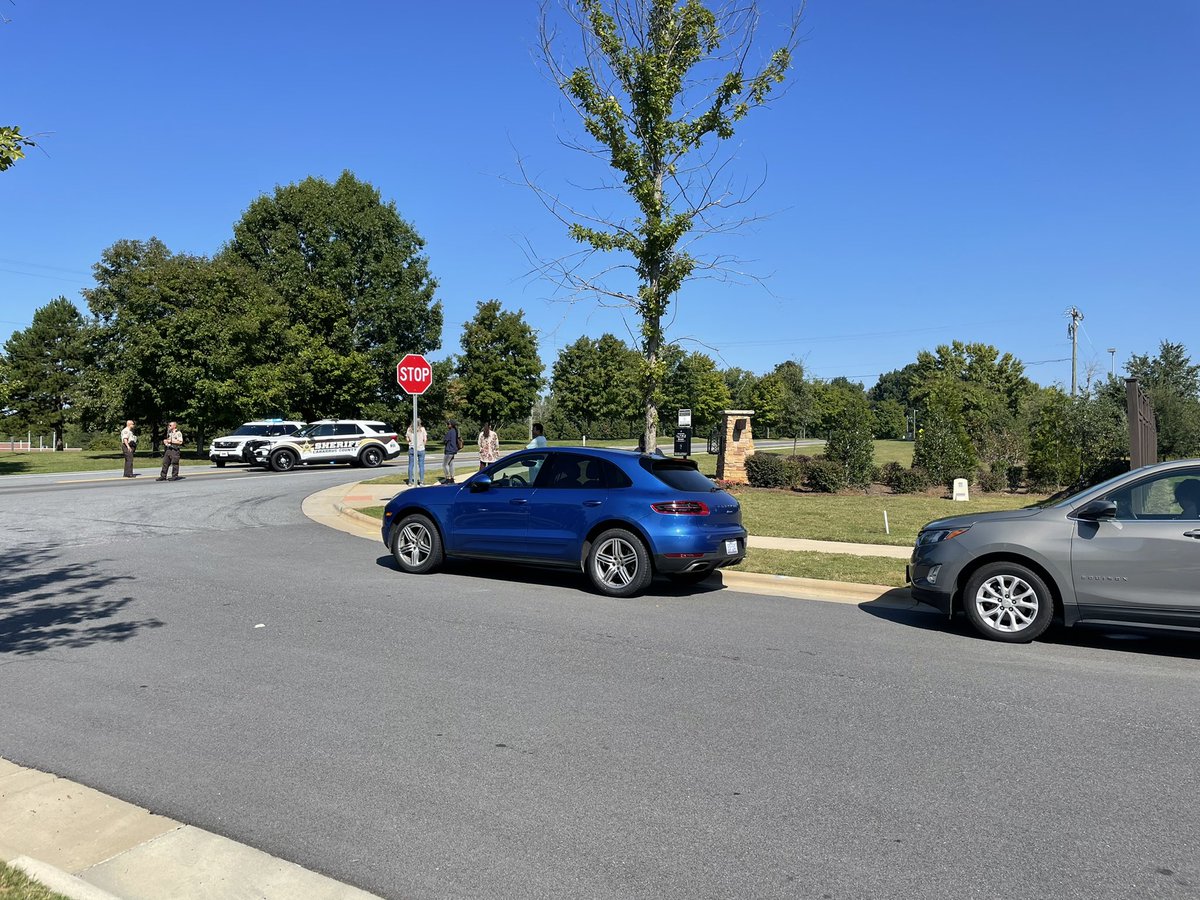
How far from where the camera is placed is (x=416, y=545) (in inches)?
409

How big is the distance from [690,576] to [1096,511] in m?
4.09

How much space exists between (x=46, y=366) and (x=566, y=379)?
43.1m

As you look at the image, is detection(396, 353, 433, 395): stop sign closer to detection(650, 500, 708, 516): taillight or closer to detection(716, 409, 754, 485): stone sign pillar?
detection(716, 409, 754, 485): stone sign pillar

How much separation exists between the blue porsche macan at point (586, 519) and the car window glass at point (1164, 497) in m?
3.71

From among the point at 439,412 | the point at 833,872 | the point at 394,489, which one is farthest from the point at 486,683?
the point at 439,412

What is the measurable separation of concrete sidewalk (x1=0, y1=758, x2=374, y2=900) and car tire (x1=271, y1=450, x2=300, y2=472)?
28246mm

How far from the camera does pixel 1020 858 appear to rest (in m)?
3.45

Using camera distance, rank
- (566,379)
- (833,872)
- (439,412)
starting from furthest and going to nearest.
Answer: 1. (566,379)
2. (439,412)
3. (833,872)

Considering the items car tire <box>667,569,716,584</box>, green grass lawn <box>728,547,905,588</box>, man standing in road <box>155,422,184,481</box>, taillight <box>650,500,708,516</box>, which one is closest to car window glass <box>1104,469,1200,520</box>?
green grass lawn <box>728,547,905,588</box>

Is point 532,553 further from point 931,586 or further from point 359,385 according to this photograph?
point 359,385

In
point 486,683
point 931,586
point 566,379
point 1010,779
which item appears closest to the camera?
point 1010,779

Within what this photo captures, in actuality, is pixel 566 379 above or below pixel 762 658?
above

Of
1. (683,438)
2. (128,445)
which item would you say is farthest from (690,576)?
(128,445)

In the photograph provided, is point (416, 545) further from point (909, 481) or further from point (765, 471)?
point (909, 481)
